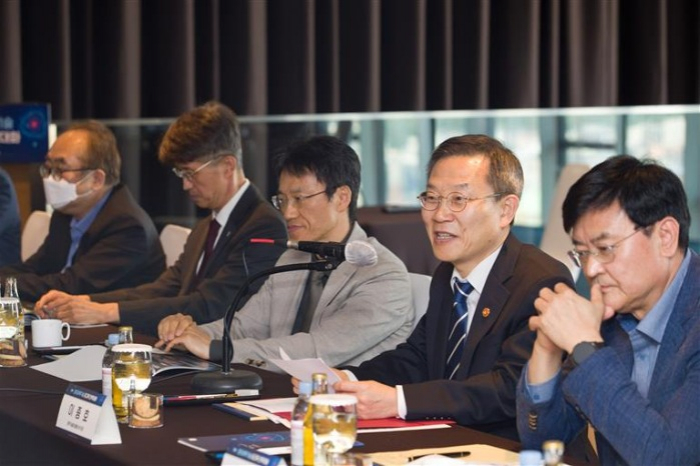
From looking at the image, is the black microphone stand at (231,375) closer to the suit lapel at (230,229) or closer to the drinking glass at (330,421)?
the drinking glass at (330,421)

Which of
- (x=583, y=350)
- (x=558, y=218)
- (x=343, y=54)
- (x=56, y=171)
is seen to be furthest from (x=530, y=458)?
(x=343, y=54)

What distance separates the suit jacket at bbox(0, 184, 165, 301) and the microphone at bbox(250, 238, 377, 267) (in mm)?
2205

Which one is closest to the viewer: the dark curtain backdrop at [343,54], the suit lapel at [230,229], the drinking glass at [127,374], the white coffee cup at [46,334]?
the drinking glass at [127,374]

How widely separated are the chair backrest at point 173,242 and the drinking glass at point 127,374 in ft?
8.08

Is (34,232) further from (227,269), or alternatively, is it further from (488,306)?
(488,306)

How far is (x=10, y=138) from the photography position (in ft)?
19.8

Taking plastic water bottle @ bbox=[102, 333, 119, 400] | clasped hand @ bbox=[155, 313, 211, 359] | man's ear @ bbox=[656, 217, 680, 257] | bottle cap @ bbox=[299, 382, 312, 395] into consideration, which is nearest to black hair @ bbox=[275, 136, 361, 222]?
clasped hand @ bbox=[155, 313, 211, 359]

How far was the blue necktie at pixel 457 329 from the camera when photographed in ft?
9.96

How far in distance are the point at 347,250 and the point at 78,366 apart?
2.97ft

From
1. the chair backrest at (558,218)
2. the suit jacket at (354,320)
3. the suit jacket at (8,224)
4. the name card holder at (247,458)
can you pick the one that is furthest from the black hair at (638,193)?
the chair backrest at (558,218)

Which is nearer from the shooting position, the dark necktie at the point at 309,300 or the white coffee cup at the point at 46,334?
the white coffee cup at the point at 46,334

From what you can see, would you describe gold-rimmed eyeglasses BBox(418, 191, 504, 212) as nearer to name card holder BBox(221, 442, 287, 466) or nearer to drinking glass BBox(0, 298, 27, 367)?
name card holder BBox(221, 442, 287, 466)

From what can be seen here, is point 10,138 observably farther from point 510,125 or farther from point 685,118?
point 685,118

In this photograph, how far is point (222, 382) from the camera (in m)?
2.95
